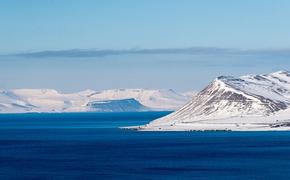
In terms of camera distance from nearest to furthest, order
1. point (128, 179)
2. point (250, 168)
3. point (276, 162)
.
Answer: point (128, 179), point (250, 168), point (276, 162)

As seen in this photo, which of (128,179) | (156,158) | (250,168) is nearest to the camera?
(128,179)

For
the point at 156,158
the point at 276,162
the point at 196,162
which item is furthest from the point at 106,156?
the point at 276,162

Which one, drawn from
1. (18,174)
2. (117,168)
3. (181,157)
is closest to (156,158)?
(181,157)

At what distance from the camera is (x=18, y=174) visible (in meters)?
153

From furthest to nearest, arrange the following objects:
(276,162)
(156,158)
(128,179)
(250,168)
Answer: (156,158) → (276,162) → (250,168) → (128,179)

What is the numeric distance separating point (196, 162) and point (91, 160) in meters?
22.2

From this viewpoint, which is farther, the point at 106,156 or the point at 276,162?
the point at 106,156

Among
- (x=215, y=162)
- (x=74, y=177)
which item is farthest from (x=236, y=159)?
(x=74, y=177)

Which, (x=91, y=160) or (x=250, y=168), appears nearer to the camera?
(x=250, y=168)

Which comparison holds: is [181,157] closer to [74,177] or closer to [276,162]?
[276,162]

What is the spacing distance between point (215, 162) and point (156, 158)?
54.9 feet

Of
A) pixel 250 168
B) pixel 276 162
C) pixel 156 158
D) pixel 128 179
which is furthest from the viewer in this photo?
pixel 156 158

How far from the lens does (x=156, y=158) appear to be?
18888 centimetres

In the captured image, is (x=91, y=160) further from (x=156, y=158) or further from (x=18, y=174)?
(x=18, y=174)
